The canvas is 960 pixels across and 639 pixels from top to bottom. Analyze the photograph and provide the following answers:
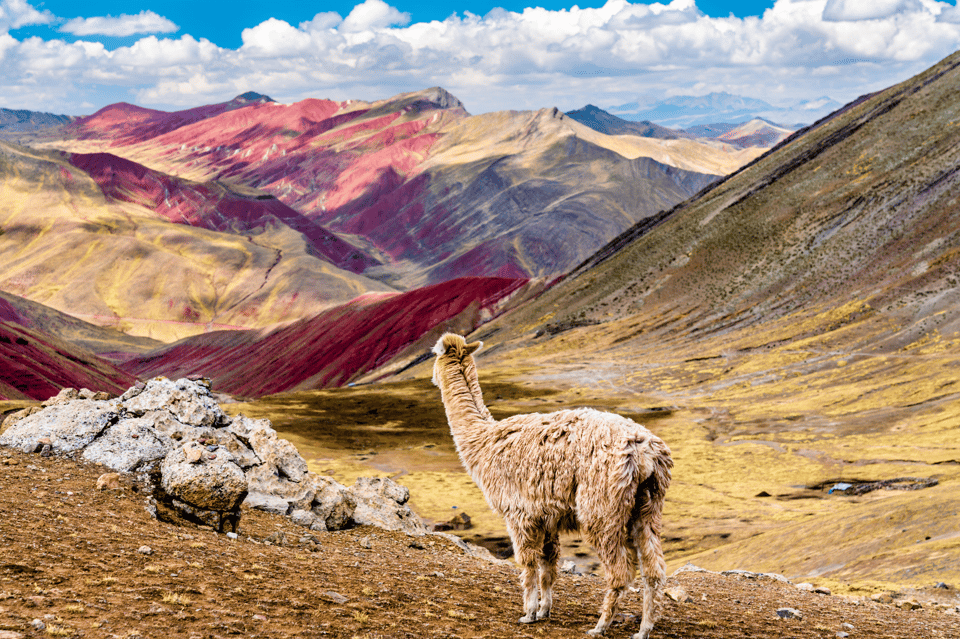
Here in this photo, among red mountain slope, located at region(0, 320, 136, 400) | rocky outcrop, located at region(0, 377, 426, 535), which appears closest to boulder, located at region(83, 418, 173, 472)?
rocky outcrop, located at region(0, 377, 426, 535)

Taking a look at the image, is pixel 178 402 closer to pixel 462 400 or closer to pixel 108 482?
pixel 108 482

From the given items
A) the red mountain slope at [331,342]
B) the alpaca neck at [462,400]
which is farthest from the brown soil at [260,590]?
the red mountain slope at [331,342]

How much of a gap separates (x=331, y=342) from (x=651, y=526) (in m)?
140

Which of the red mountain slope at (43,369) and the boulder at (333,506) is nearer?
the boulder at (333,506)

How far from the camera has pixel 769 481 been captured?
49094 mm

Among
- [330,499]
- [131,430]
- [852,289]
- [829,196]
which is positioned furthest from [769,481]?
[829,196]

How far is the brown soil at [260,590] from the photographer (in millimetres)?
8422

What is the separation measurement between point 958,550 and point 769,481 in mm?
29872

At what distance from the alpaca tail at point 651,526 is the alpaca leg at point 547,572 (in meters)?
1.39

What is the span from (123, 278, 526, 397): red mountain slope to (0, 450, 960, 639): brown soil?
11340 centimetres

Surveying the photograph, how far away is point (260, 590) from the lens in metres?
10.1

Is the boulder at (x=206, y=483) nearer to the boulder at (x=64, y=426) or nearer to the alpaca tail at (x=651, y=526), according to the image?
the boulder at (x=64, y=426)

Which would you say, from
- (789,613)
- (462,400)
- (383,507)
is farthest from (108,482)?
(789,613)

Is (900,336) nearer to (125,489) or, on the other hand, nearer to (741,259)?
(741,259)
